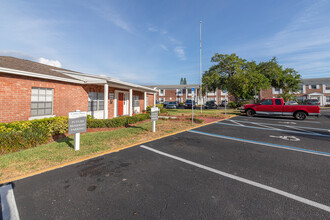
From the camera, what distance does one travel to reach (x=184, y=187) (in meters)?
2.87

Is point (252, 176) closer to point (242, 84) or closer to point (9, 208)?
A: point (9, 208)

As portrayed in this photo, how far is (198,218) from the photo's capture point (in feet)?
6.90

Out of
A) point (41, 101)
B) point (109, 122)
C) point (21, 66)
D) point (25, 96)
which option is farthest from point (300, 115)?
point (21, 66)

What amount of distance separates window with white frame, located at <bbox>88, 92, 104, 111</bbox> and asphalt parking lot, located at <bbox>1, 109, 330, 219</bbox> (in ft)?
24.4

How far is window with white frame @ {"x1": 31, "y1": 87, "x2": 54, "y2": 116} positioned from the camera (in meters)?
7.39

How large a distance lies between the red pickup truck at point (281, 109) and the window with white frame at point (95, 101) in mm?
15006

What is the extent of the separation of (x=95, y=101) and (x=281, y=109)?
56.0ft

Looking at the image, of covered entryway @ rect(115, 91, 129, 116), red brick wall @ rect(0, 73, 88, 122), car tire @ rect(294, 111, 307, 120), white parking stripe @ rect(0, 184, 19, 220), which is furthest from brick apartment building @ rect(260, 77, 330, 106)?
white parking stripe @ rect(0, 184, 19, 220)

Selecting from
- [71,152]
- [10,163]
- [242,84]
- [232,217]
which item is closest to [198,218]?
[232,217]

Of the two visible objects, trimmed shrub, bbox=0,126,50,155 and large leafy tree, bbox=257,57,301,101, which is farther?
large leafy tree, bbox=257,57,301,101

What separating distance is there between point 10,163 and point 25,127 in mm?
2403

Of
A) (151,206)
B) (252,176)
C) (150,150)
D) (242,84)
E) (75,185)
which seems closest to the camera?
(151,206)

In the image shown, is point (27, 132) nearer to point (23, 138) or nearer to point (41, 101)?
point (23, 138)

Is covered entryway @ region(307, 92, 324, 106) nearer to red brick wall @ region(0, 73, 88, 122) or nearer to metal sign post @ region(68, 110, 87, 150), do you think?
metal sign post @ region(68, 110, 87, 150)
